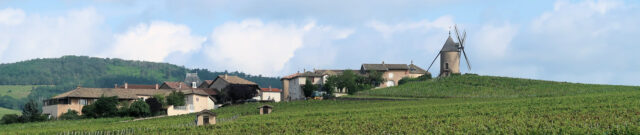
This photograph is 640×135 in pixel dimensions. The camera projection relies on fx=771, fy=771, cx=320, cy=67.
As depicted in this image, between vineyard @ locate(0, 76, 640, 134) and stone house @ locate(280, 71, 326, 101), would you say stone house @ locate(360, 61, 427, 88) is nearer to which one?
stone house @ locate(280, 71, 326, 101)

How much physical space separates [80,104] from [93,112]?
10.1 metres

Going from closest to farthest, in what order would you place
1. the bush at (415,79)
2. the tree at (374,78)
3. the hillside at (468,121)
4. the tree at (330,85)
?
1. the hillside at (468,121)
2. the tree at (330,85)
3. the bush at (415,79)
4. the tree at (374,78)

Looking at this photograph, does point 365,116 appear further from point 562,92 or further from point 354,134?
point 562,92

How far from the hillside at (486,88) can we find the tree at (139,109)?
91.9ft

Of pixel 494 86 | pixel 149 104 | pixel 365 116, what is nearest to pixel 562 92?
pixel 494 86

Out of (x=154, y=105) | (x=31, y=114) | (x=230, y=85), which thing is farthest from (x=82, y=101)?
(x=230, y=85)

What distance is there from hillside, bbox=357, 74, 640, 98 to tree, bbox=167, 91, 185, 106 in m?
24.7

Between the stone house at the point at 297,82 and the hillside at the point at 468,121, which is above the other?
the stone house at the point at 297,82

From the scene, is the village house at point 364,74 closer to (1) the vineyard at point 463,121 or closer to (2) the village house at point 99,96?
(2) the village house at point 99,96

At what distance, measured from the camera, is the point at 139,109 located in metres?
95.9

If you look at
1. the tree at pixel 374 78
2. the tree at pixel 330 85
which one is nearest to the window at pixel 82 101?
the tree at pixel 330 85

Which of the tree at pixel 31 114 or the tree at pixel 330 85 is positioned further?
the tree at pixel 330 85

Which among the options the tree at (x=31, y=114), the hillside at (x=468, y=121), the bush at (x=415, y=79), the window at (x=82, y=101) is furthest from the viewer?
the bush at (x=415, y=79)

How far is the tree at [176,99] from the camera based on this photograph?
105m
